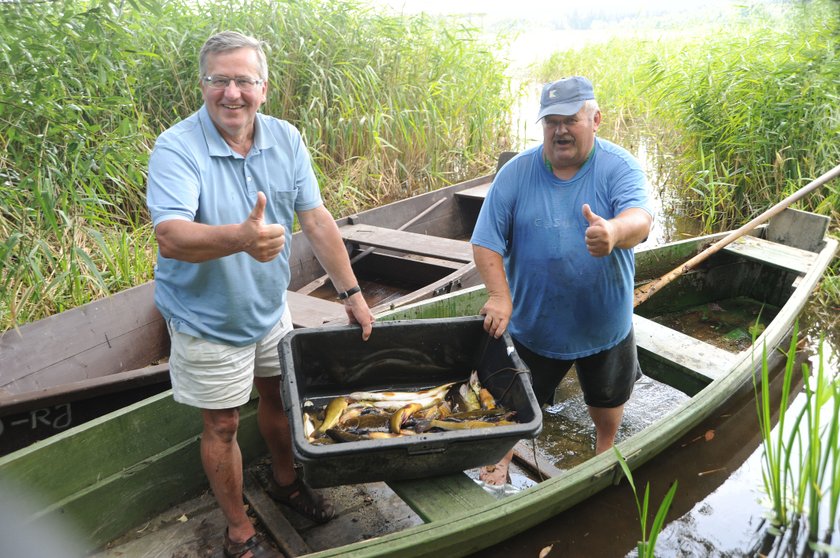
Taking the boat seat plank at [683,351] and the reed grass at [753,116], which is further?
the reed grass at [753,116]

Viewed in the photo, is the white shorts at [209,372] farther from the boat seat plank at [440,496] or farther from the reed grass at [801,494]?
the reed grass at [801,494]

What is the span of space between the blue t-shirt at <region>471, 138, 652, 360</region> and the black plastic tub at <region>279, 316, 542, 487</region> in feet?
0.80

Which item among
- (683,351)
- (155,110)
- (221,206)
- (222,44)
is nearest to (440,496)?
(221,206)

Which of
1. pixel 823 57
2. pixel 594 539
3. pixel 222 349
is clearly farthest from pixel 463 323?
pixel 823 57

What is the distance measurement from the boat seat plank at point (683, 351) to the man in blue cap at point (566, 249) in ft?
2.71

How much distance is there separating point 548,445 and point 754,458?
116 centimetres

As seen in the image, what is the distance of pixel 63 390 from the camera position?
9.00ft

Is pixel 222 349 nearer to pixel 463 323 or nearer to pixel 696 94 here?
pixel 463 323

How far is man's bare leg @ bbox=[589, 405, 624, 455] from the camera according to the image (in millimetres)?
2857

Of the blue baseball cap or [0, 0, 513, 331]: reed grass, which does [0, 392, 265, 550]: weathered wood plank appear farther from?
the blue baseball cap

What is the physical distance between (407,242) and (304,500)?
2585mm

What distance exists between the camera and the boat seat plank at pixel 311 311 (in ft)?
12.1

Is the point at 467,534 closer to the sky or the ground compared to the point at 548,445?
closer to the sky

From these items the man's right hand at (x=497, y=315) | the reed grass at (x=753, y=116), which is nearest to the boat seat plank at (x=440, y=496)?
the man's right hand at (x=497, y=315)
